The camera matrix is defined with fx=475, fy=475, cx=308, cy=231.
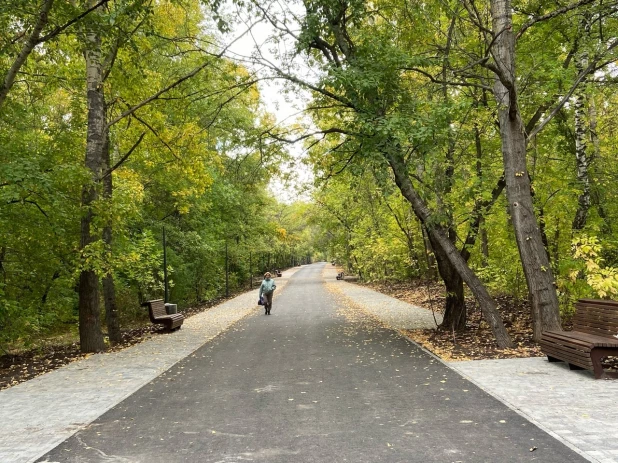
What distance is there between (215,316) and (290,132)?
29.0 feet

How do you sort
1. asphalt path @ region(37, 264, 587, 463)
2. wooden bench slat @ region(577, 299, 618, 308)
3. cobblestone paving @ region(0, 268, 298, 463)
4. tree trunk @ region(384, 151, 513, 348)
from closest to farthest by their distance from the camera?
1. asphalt path @ region(37, 264, 587, 463)
2. cobblestone paving @ region(0, 268, 298, 463)
3. wooden bench slat @ region(577, 299, 618, 308)
4. tree trunk @ region(384, 151, 513, 348)

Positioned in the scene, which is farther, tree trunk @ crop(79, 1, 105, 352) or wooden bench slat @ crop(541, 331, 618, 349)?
tree trunk @ crop(79, 1, 105, 352)

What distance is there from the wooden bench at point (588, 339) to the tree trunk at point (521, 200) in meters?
0.85

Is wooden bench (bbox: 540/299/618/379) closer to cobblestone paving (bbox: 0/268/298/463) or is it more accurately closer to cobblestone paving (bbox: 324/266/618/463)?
cobblestone paving (bbox: 324/266/618/463)

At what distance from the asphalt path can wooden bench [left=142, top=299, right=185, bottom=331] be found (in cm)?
507

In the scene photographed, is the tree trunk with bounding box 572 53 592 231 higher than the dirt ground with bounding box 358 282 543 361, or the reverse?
the tree trunk with bounding box 572 53 592 231

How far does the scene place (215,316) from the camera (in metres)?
17.9

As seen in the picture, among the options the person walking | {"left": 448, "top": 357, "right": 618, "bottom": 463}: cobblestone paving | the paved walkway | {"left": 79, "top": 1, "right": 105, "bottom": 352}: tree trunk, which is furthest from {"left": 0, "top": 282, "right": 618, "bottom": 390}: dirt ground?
the person walking

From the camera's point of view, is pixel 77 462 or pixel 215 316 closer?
pixel 77 462

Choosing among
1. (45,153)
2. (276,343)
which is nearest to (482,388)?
(276,343)

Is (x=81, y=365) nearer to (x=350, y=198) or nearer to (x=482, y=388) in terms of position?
(x=482, y=388)

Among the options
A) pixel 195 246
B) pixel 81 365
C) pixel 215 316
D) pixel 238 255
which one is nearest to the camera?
pixel 81 365

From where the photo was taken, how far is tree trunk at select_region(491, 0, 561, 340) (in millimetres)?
8531

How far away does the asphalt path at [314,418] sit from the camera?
13.9 feet
